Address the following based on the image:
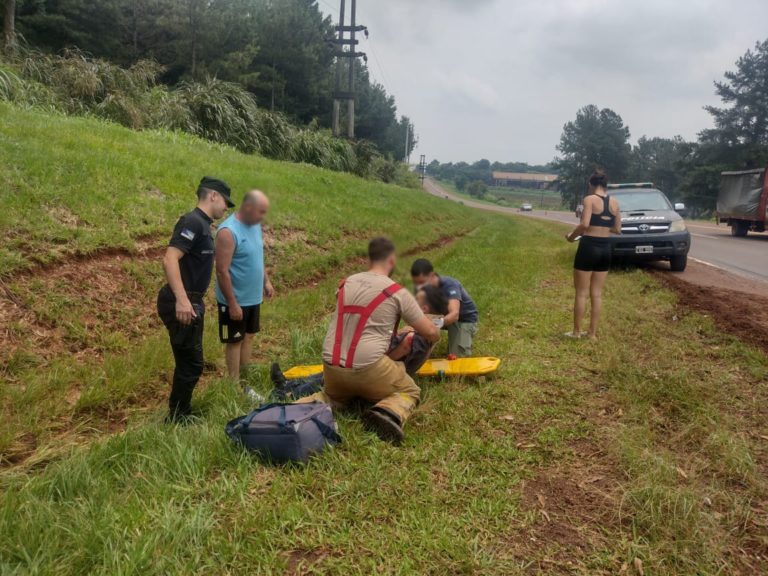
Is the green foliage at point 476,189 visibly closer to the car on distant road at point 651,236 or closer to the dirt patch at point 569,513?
the car on distant road at point 651,236

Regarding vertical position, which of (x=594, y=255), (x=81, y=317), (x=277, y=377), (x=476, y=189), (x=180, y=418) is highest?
(x=476, y=189)

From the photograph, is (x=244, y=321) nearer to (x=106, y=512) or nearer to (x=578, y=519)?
(x=106, y=512)

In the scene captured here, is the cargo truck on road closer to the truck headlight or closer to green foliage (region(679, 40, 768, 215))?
the truck headlight

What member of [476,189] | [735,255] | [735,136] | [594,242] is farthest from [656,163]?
[594,242]

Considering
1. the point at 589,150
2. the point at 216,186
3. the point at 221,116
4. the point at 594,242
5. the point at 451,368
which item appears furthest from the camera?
the point at 589,150

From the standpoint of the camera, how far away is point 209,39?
31906 millimetres

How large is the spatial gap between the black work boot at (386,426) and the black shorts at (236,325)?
142 centimetres

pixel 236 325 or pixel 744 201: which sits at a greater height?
pixel 744 201

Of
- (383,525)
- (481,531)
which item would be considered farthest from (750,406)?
(383,525)

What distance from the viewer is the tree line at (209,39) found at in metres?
27.0

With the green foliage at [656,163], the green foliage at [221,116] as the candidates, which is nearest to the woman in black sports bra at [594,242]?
the green foliage at [221,116]

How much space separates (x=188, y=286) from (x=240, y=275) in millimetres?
609

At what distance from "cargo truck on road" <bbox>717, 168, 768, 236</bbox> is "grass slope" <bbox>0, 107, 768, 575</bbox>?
18826mm

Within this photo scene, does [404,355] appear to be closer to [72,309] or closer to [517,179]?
[72,309]
